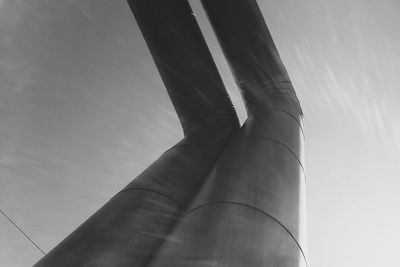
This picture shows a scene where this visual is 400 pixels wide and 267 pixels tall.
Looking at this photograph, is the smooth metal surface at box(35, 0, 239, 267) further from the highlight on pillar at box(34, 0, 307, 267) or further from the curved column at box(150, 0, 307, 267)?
the curved column at box(150, 0, 307, 267)

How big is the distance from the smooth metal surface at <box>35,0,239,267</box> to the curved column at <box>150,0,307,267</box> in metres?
0.27

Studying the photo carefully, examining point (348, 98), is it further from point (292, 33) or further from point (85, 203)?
point (85, 203)

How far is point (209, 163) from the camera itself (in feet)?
12.4

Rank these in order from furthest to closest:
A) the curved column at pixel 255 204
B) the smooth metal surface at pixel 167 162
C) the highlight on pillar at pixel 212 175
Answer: the smooth metal surface at pixel 167 162 < the highlight on pillar at pixel 212 175 < the curved column at pixel 255 204

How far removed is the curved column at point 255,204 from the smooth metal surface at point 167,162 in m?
0.27

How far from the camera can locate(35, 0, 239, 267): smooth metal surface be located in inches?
99.7

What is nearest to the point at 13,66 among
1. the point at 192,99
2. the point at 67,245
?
the point at 192,99

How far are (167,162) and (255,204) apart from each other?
53.5 inches

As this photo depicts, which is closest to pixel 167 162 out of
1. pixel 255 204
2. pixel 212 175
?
pixel 212 175

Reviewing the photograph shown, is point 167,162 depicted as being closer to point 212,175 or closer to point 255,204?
point 212,175

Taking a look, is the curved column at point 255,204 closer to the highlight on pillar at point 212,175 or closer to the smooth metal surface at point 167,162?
the highlight on pillar at point 212,175

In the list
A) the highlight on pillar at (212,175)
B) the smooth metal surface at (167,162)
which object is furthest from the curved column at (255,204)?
the smooth metal surface at (167,162)

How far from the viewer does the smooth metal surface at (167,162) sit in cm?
253

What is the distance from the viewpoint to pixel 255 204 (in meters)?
2.33
